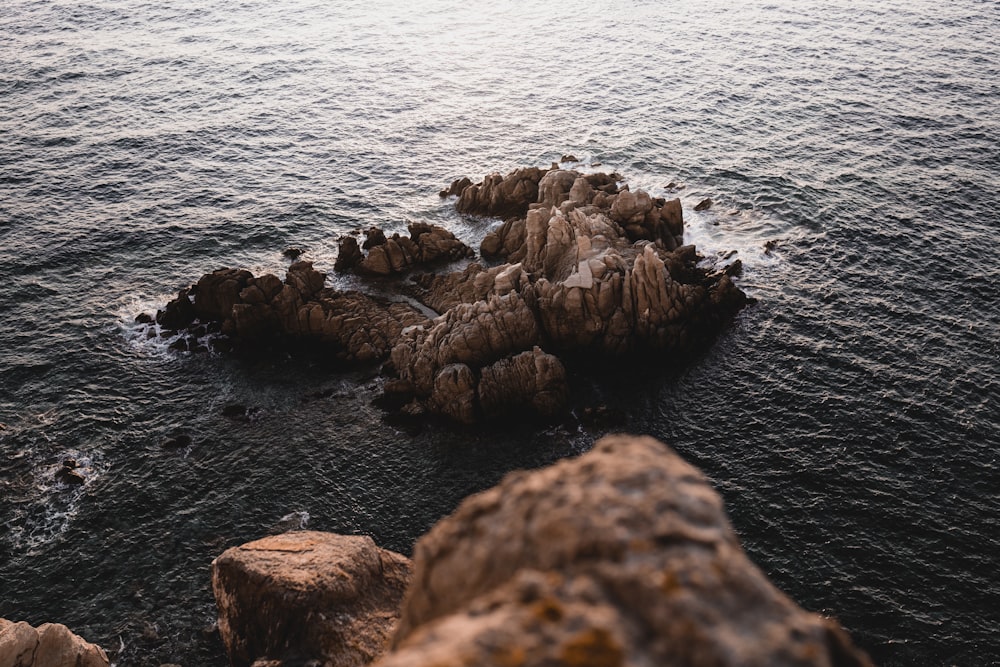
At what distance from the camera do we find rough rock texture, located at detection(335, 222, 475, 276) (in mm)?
65125

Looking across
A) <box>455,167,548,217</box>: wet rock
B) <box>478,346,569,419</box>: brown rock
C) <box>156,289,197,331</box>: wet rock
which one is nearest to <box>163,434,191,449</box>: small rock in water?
<box>156,289,197,331</box>: wet rock

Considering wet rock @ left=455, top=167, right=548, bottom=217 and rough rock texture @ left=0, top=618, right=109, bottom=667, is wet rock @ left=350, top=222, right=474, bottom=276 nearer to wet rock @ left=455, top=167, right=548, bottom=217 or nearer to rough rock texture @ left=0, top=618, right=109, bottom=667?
wet rock @ left=455, top=167, right=548, bottom=217

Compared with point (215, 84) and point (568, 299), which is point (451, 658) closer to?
point (568, 299)

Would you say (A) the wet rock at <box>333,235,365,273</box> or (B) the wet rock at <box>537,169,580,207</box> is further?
(B) the wet rock at <box>537,169,580,207</box>

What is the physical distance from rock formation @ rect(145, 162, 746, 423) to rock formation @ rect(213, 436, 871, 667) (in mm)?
37504

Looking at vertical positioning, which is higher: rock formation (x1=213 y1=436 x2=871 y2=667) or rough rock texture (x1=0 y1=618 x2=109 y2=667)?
rock formation (x1=213 y1=436 x2=871 y2=667)

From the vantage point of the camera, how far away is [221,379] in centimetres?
5394

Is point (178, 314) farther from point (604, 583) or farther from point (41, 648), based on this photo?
point (604, 583)

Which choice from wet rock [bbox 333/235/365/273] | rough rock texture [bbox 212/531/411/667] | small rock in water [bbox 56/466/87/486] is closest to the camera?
rough rock texture [bbox 212/531/411/667]

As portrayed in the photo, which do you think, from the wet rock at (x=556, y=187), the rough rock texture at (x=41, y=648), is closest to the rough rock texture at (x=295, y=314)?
the wet rock at (x=556, y=187)

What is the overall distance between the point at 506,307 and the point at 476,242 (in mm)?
20398

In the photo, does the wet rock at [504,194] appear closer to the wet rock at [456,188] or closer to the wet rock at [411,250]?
the wet rock at [456,188]

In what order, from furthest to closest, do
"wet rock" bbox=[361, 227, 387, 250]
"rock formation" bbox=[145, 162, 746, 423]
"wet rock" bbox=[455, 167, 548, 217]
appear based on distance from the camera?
"wet rock" bbox=[455, 167, 548, 217]
"wet rock" bbox=[361, 227, 387, 250]
"rock formation" bbox=[145, 162, 746, 423]

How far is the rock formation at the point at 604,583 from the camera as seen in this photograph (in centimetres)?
755
